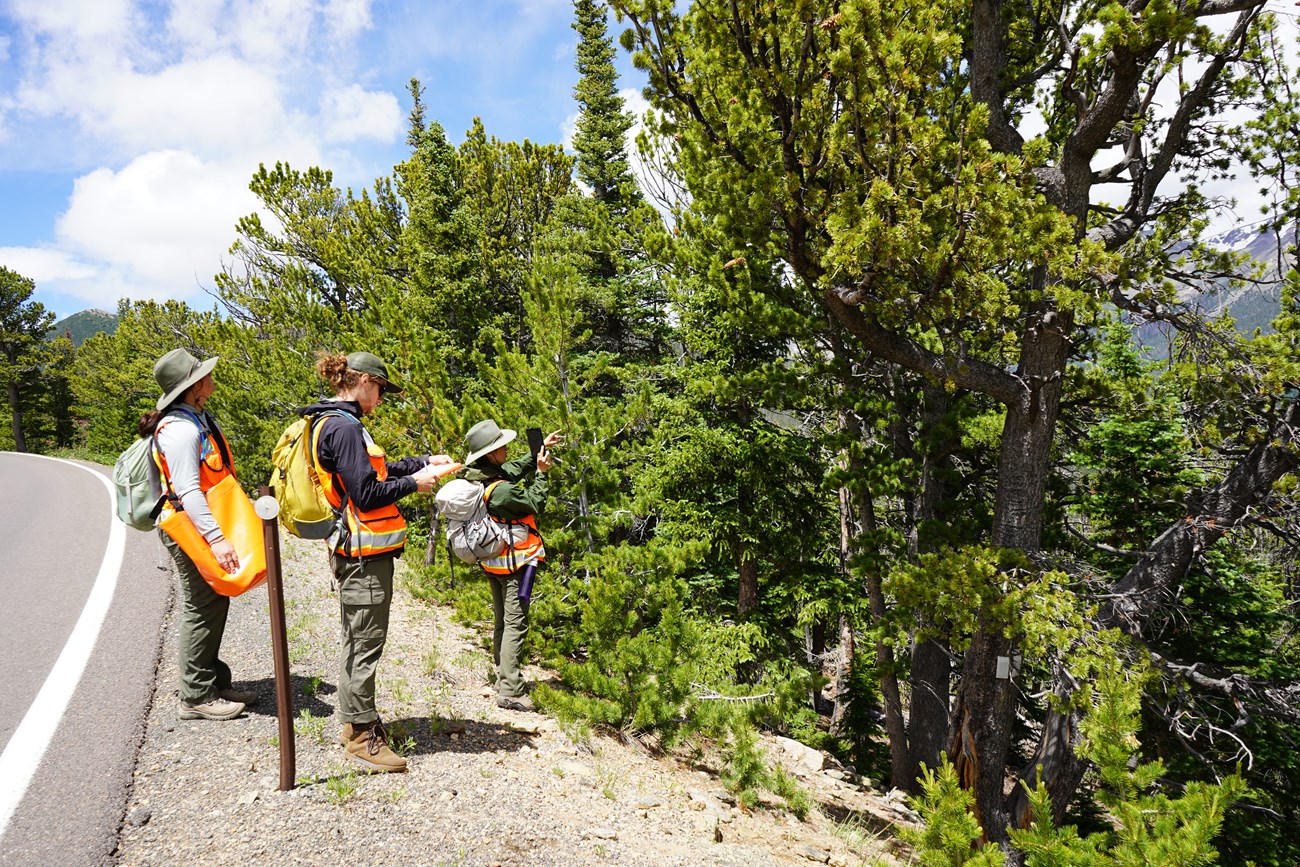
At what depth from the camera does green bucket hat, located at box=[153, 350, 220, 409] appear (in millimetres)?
3605

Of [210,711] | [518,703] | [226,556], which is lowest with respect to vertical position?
[518,703]

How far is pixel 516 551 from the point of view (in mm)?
4855

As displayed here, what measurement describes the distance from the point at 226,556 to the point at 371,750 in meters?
1.33

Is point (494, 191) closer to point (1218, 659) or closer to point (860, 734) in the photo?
point (860, 734)

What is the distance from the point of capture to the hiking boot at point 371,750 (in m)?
3.61

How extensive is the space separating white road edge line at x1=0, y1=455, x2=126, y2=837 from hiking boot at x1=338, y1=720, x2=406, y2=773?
4.50 feet

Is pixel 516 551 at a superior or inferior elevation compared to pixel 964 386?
inferior

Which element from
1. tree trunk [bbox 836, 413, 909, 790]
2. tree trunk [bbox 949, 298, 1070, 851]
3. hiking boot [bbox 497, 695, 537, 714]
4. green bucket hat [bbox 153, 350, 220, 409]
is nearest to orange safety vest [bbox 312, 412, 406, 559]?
green bucket hat [bbox 153, 350, 220, 409]

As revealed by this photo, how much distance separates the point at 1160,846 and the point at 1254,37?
6.94 metres

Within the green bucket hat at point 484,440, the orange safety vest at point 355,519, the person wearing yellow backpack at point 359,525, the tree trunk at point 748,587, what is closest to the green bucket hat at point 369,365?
the person wearing yellow backpack at point 359,525

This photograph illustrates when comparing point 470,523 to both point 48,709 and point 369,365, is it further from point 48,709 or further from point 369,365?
point 48,709

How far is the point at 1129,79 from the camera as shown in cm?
512

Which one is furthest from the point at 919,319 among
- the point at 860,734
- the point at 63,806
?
the point at 860,734

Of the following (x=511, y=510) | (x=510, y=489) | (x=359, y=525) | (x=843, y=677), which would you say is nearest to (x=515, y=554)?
(x=511, y=510)
